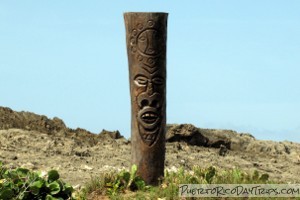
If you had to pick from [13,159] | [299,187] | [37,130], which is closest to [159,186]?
[299,187]

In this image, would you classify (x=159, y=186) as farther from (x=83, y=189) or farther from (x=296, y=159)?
(x=296, y=159)

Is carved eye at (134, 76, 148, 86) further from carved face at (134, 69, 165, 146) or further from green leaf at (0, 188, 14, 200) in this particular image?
green leaf at (0, 188, 14, 200)

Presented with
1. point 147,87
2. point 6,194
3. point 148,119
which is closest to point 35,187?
point 6,194

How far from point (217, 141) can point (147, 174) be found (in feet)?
28.8

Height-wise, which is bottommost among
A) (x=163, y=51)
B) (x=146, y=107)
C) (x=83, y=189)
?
(x=83, y=189)

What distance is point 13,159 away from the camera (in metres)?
16.0

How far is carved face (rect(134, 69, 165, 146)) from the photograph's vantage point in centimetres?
1204

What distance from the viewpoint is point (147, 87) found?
474 inches

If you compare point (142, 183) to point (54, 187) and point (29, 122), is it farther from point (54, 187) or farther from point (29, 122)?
point (29, 122)

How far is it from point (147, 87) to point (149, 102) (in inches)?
10.4

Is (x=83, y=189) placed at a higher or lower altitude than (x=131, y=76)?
lower

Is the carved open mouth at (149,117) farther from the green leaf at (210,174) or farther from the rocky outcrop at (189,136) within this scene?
the rocky outcrop at (189,136)

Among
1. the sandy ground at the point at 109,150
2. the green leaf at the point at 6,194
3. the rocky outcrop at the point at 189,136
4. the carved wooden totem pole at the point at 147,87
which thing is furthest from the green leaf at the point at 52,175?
the rocky outcrop at the point at 189,136

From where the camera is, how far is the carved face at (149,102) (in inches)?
474
